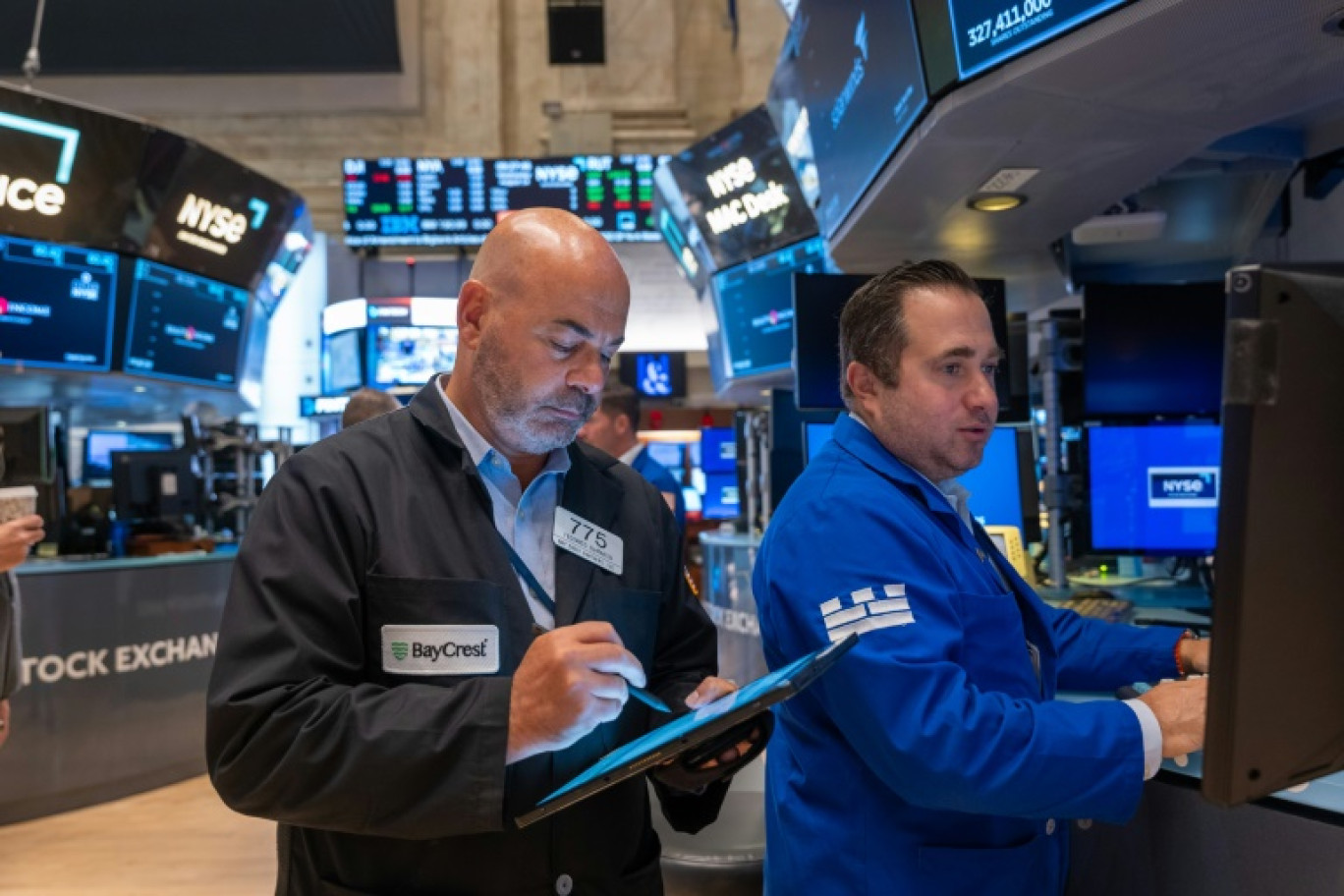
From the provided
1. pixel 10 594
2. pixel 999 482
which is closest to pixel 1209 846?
pixel 999 482

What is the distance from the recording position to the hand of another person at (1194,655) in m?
1.59

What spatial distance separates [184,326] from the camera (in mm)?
6930

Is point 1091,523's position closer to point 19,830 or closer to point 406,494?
point 406,494

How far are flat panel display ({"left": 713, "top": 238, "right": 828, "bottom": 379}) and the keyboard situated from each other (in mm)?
4933

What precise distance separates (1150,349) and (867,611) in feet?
7.94

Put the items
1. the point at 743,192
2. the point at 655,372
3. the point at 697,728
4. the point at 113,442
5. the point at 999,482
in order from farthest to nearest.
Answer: the point at 655,372, the point at 113,442, the point at 743,192, the point at 999,482, the point at 697,728

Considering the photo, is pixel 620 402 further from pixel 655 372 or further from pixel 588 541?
pixel 655 372

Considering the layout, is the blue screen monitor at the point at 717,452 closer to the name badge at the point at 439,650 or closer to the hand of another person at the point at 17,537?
the hand of another person at the point at 17,537

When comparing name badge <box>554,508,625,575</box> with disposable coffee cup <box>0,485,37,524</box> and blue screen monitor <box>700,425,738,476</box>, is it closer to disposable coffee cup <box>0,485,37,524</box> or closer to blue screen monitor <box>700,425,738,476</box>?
disposable coffee cup <box>0,485,37,524</box>

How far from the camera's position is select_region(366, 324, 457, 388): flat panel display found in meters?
9.59

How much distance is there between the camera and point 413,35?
12.2 metres

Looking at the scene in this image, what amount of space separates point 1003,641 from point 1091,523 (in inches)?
76.4

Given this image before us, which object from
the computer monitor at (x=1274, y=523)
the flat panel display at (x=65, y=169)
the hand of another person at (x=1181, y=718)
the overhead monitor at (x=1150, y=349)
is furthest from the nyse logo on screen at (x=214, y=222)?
the computer monitor at (x=1274, y=523)

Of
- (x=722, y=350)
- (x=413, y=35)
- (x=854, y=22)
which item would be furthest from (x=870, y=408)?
(x=413, y=35)
